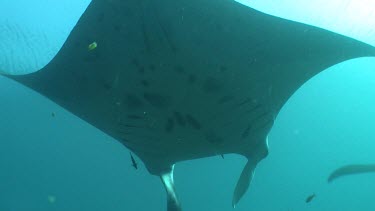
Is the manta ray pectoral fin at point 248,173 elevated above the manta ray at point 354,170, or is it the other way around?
the manta ray at point 354,170

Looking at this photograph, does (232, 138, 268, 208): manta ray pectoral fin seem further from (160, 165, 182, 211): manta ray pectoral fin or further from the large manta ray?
(160, 165, 182, 211): manta ray pectoral fin

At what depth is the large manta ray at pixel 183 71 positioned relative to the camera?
2660mm

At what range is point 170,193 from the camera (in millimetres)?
3334

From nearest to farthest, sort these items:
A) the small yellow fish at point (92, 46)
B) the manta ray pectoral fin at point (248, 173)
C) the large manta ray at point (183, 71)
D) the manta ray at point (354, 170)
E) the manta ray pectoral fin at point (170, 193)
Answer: the large manta ray at point (183, 71)
the small yellow fish at point (92, 46)
the manta ray at point (354, 170)
the manta ray pectoral fin at point (170, 193)
the manta ray pectoral fin at point (248, 173)

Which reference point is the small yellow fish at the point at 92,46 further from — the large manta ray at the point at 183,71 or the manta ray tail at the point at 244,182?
the manta ray tail at the point at 244,182

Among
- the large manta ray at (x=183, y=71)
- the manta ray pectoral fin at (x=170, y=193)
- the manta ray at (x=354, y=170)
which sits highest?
the large manta ray at (x=183, y=71)

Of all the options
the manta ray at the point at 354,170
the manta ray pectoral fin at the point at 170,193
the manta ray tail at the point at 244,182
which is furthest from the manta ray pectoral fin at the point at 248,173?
the manta ray at the point at 354,170

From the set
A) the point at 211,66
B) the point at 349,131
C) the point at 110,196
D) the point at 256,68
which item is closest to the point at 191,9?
the point at 211,66

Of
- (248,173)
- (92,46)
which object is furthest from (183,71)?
(248,173)

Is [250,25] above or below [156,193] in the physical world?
above

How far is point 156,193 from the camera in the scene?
36.4 m

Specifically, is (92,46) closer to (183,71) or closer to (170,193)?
(183,71)

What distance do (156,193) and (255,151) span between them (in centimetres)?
3402

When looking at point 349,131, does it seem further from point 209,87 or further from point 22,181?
point 209,87
